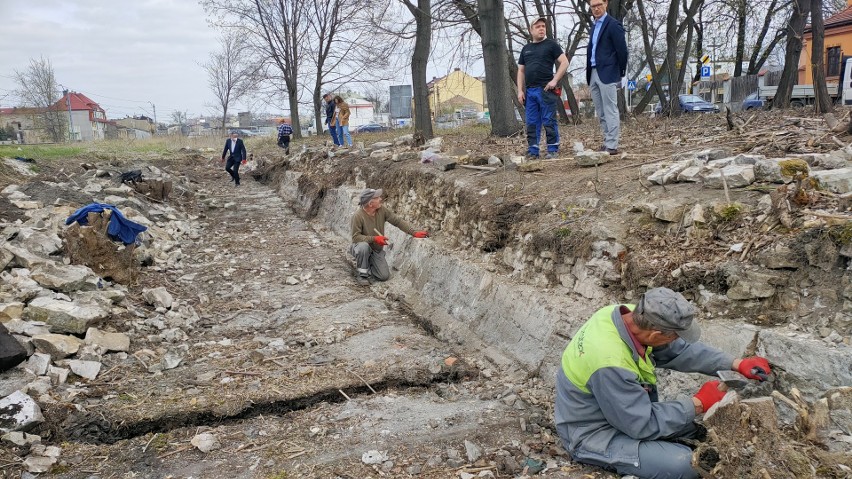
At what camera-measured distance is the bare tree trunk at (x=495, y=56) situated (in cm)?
1120

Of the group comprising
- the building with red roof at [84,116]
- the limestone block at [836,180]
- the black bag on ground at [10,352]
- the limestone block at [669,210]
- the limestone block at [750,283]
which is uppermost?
the building with red roof at [84,116]

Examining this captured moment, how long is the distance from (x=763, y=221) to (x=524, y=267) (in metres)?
2.08

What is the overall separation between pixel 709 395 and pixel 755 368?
0.88 feet

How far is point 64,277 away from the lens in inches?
235

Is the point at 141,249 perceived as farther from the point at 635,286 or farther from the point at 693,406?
the point at 693,406

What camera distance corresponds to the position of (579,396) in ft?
10.7

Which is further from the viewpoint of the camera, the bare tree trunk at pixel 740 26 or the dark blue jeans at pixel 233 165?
the dark blue jeans at pixel 233 165

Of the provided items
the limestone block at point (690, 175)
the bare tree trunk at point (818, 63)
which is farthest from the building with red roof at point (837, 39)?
the limestone block at point (690, 175)

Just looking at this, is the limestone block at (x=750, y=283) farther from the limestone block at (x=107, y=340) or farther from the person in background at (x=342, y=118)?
the person in background at (x=342, y=118)

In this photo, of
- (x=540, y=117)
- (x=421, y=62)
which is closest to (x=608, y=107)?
(x=540, y=117)

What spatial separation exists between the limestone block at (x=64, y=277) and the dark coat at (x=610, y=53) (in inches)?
239

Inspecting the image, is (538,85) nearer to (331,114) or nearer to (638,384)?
(638,384)

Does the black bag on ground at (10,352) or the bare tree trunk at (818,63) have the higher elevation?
the bare tree trunk at (818,63)

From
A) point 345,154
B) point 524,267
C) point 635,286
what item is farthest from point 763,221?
point 345,154
